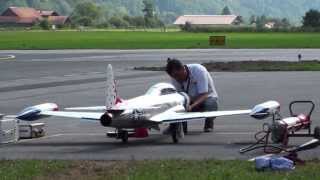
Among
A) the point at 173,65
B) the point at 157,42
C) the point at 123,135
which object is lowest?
the point at 157,42

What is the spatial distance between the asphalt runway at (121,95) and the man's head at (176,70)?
1.14m

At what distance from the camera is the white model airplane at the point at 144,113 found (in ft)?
50.7

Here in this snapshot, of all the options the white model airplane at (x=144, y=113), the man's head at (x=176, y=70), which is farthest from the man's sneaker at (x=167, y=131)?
the man's head at (x=176, y=70)

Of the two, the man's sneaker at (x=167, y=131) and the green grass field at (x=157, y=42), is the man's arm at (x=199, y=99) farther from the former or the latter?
the green grass field at (x=157, y=42)

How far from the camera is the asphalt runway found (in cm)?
1476

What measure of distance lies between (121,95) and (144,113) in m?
12.9

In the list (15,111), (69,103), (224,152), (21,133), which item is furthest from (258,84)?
(224,152)

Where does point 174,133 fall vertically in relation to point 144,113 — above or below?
below

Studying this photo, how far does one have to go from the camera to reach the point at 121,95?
2888 cm

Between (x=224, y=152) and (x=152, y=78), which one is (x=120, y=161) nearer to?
(x=224, y=152)

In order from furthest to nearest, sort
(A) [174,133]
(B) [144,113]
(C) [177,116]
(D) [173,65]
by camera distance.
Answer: (D) [173,65] < (C) [177,116] < (A) [174,133] < (B) [144,113]

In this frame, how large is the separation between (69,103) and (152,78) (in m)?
12.1

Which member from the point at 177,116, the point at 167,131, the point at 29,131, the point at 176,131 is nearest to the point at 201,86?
the point at 167,131

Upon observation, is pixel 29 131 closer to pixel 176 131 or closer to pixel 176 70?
pixel 176 131
